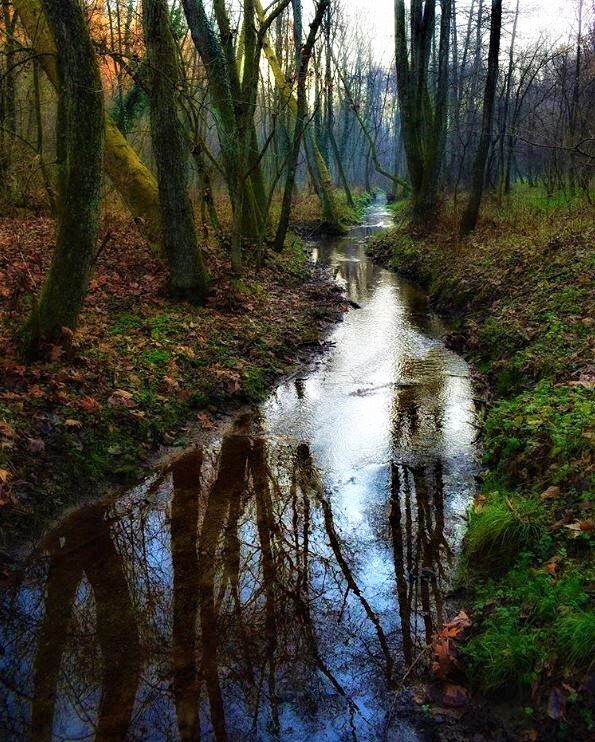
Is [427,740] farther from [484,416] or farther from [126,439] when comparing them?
[484,416]

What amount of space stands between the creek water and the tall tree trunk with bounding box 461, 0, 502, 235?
34.6 ft

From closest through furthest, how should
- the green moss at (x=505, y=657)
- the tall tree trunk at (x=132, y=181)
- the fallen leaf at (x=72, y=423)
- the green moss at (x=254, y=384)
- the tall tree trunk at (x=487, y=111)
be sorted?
the green moss at (x=505, y=657) < the fallen leaf at (x=72, y=423) < the green moss at (x=254, y=384) < the tall tree trunk at (x=132, y=181) < the tall tree trunk at (x=487, y=111)

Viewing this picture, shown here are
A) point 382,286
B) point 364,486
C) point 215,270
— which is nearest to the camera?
point 364,486

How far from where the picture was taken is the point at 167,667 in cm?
391

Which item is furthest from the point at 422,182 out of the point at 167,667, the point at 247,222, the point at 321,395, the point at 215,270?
the point at 167,667

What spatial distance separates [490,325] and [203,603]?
7839 millimetres

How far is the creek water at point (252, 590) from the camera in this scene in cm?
363

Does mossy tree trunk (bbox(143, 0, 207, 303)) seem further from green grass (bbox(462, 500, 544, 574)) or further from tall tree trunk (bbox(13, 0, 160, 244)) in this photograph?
green grass (bbox(462, 500, 544, 574))

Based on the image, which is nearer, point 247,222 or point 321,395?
point 321,395

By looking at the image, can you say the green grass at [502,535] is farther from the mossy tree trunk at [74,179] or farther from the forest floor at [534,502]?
the mossy tree trunk at [74,179]

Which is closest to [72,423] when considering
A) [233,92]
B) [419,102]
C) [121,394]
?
[121,394]

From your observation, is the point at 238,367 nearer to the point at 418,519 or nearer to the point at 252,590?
the point at 418,519

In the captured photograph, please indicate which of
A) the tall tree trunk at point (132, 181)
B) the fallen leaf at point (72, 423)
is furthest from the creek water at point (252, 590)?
the tall tree trunk at point (132, 181)

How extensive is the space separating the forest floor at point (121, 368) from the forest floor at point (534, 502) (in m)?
3.56
